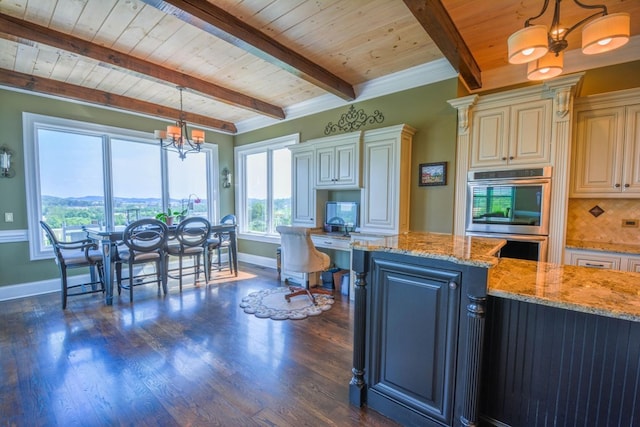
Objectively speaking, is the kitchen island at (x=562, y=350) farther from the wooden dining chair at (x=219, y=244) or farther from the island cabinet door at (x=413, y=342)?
the wooden dining chair at (x=219, y=244)

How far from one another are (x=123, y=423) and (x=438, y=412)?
5.93 feet

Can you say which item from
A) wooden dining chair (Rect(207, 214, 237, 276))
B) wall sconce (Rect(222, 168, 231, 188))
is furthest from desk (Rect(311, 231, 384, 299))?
wall sconce (Rect(222, 168, 231, 188))

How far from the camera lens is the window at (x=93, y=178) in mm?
3977

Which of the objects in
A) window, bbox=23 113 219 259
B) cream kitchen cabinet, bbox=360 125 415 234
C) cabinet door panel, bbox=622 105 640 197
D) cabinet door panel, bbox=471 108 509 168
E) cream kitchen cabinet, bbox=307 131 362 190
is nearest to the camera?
cabinet door panel, bbox=622 105 640 197

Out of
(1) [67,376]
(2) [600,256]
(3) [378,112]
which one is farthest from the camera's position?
(3) [378,112]

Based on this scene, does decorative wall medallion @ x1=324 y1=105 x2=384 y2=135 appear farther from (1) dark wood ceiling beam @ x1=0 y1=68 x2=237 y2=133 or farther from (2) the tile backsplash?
(1) dark wood ceiling beam @ x1=0 y1=68 x2=237 y2=133

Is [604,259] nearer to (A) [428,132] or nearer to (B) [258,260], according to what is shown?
(A) [428,132]

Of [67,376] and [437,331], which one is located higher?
[437,331]

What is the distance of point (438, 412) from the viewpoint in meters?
1.57

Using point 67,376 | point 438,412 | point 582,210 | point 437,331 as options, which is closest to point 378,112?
point 582,210

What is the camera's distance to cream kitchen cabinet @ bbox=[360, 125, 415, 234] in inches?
139

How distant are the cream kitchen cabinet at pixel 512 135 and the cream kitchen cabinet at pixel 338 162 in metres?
1.37

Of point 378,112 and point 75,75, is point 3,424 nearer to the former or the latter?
point 75,75

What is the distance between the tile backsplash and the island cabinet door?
103 inches
